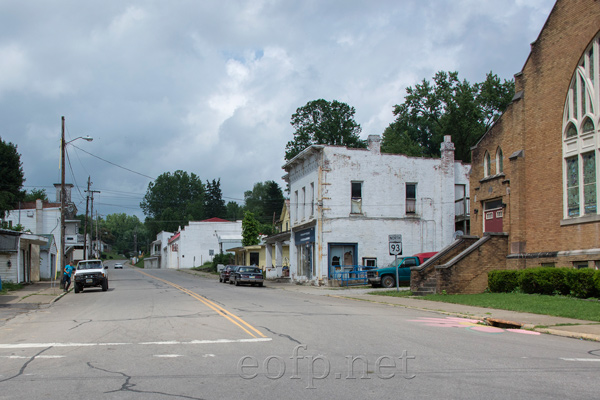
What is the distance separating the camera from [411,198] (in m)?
39.0

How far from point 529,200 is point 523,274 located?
3928mm

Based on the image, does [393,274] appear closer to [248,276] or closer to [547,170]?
[248,276]

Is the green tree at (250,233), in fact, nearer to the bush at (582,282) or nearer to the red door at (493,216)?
the red door at (493,216)

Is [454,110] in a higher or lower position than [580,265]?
higher

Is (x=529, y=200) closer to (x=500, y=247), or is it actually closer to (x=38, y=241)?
(x=500, y=247)

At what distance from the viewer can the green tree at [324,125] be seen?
232 feet

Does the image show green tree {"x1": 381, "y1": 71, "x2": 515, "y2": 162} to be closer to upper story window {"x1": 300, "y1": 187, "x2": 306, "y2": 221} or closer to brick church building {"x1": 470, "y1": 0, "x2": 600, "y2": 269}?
upper story window {"x1": 300, "y1": 187, "x2": 306, "y2": 221}

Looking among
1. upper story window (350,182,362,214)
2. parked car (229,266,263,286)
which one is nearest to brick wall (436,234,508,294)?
upper story window (350,182,362,214)

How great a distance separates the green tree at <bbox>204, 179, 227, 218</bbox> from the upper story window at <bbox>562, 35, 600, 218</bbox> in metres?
106

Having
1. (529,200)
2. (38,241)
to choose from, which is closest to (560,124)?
(529,200)

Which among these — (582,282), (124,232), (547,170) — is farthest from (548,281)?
(124,232)

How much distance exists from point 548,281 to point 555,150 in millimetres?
5648

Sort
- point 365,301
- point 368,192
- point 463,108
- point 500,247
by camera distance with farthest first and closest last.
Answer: point 463,108, point 368,192, point 500,247, point 365,301

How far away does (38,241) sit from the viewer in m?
42.2
